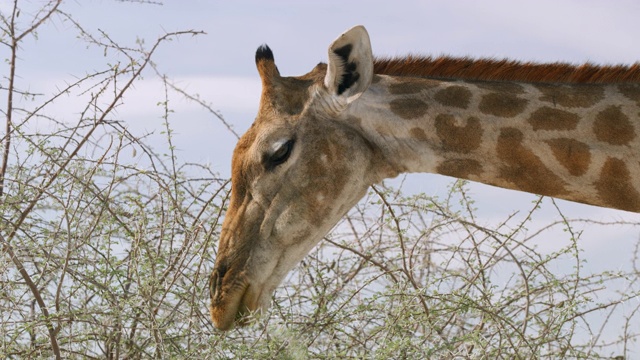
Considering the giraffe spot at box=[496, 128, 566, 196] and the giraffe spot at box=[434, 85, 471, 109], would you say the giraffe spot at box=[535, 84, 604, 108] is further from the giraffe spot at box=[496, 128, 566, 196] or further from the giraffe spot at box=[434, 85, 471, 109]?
the giraffe spot at box=[434, 85, 471, 109]

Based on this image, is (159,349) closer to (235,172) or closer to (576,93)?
(235,172)

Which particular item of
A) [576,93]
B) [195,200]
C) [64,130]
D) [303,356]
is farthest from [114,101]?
[576,93]

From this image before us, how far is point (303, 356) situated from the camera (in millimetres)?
5773

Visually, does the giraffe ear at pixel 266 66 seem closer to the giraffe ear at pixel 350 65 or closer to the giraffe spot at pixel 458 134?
the giraffe ear at pixel 350 65

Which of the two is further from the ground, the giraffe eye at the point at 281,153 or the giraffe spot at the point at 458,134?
the giraffe eye at the point at 281,153

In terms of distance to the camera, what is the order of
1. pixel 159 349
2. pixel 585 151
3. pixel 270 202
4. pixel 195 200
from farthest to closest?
pixel 195 200
pixel 159 349
pixel 270 202
pixel 585 151

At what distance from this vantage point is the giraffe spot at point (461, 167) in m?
5.23

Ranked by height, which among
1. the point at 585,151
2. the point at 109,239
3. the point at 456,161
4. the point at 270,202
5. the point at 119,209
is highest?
the point at 119,209

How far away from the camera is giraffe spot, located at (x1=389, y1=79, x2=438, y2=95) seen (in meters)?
5.43

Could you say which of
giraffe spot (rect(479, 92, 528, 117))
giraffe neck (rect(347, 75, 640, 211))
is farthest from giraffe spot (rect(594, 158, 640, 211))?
giraffe spot (rect(479, 92, 528, 117))

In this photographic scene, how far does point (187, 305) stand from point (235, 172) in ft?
4.03

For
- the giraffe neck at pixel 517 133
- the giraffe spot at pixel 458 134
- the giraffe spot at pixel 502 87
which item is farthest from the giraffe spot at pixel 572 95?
the giraffe spot at pixel 458 134

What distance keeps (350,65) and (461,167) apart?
760 millimetres

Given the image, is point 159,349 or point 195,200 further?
point 195,200
